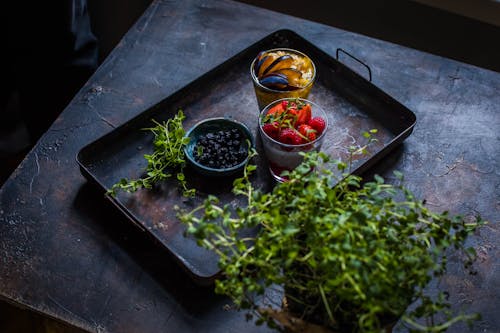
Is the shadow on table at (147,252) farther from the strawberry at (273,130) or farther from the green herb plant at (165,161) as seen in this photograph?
the strawberry at (273,130)

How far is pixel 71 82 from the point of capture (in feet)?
6.09

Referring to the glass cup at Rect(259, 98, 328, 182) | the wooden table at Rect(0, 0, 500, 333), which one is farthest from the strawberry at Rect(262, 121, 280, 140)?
the wooden table at Rect(0, 0, 500, 333)

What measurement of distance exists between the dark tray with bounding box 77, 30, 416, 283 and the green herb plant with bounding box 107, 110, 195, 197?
0.06ft

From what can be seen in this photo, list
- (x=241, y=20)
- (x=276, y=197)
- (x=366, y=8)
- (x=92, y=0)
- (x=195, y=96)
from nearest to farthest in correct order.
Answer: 1. (x=276, y=197)
2. (x=195, y=96)
3. (x=241, y=20)
4. (x=366, y=8)
5. (x=92, y=0)

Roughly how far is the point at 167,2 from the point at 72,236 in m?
0.77

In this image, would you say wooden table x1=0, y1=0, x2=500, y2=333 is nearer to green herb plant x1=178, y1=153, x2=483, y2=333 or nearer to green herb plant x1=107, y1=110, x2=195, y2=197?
green herb plant x1=107, y1=110, x2=195, y2=197

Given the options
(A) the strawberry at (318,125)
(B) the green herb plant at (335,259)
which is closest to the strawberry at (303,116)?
(A) the strawberry at (318,125)

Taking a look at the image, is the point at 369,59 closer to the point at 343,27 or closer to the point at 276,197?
the point at 343,27

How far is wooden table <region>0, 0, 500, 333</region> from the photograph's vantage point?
104 centimetres

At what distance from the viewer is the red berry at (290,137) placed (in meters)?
1.14

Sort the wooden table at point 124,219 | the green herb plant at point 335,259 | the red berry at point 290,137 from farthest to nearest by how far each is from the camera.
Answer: the red berry at point 290,137 → the wooden table at point 124,219 → the green herb plant at point 335,259

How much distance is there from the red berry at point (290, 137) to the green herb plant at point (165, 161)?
8.2 inches

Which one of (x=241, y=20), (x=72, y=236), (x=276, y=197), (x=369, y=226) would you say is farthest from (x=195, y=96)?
(x=369, y=226)

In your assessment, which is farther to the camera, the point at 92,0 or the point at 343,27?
the point at 92,0
